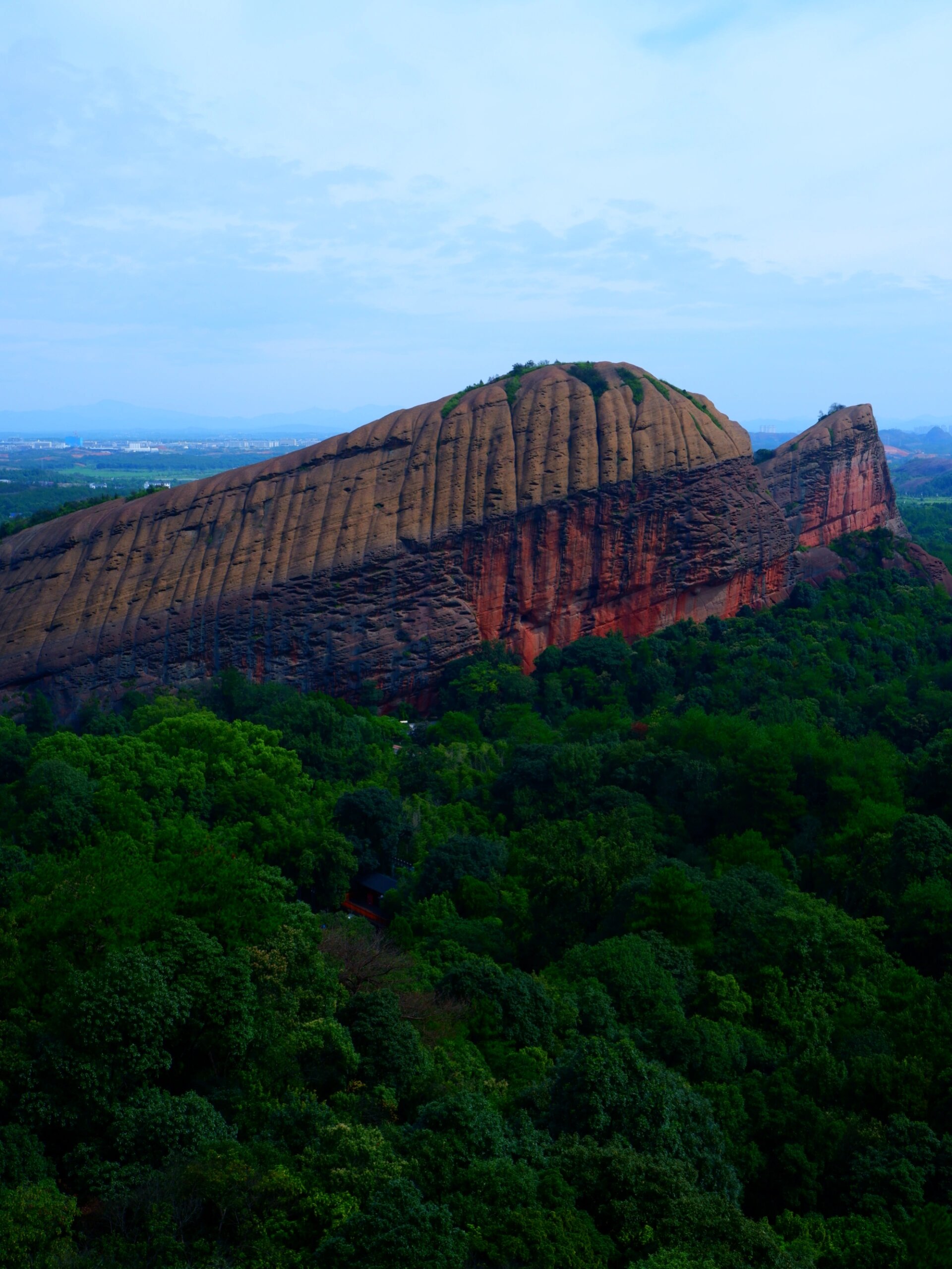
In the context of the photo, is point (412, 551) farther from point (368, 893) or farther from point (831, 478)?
point (831, 478)

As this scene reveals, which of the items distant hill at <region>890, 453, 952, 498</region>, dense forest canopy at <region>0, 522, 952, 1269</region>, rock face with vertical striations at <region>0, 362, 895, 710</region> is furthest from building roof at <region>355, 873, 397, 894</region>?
distant hill at <region>890, 453, 952, 498</region>

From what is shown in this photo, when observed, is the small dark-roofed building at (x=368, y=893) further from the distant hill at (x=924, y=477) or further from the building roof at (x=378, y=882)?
the distant hill at (x=924, y=477)

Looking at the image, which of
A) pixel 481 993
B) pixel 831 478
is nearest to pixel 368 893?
pixel 481 993

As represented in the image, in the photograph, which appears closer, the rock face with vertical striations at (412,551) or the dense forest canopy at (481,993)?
the dense forest canopy at (481,993)

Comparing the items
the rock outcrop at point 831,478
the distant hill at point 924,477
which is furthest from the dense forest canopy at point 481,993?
the distant hill at point 924,477

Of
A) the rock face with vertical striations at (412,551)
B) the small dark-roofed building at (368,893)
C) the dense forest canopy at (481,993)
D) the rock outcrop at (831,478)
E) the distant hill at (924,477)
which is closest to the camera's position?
the dense forest canopy at (481,993)
